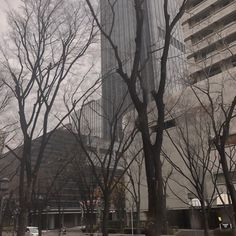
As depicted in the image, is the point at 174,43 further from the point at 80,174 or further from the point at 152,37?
the point at 80,174

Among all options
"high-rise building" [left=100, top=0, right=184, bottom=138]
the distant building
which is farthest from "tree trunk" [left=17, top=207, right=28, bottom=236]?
→ the distant building

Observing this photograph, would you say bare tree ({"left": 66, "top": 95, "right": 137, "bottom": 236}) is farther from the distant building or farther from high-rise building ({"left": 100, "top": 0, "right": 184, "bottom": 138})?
high-rise building ({"left": 100, "top": 0, "right": 184, "bottom": 138})

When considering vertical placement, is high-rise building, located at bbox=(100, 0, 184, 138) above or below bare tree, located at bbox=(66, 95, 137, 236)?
above

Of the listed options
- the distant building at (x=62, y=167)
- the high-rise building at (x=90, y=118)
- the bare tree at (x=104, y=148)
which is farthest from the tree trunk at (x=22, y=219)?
the distant building at (x=62, y=167)

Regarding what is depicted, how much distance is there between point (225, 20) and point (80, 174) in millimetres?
25904

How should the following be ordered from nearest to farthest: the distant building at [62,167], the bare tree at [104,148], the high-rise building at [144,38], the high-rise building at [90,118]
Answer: the high-rise building at [144,38] < the bare tree at [104,148] < the high-rise building at [90,118] < the distant building at [62,167]

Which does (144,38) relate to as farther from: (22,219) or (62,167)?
(62,167)

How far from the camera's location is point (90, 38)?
1338 cm

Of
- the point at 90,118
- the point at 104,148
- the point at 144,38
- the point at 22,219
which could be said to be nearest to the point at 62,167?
the point at 104,148

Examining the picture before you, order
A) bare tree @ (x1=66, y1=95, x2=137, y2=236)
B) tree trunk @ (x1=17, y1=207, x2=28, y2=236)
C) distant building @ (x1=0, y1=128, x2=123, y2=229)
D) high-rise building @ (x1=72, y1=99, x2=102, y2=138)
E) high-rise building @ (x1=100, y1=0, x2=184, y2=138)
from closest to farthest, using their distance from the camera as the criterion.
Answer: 1. high-rise building @ (x1=100, y1=0, x2=184, y2=138)
2. tree trunk @ (x1=17, y1=207, x2=28, y2=236)
3. bare tree @ (x1=66, y1=95, x2=137, y2=236)
4. high-rise building @ (x1=72, y1=99, x2=102, y2=138)
5. distant building @ (x1=0, y1=128, x2=123, y2=229)

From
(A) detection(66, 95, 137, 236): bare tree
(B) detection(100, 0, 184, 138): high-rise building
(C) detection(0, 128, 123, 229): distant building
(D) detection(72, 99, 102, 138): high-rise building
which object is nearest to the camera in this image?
(B) detection(100, 0, 184, 138): high-rise building

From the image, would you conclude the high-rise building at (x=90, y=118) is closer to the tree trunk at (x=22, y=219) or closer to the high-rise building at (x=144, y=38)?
the high-rise building at (x=144, y=38)

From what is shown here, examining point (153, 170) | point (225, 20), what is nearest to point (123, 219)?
point (225, 20)

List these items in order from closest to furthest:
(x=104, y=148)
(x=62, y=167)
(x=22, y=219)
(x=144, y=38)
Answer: (x=144, y=38) < (x=22, y=219) < (x=104, y=148) < (x=62, y=167)
